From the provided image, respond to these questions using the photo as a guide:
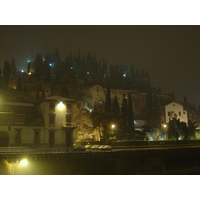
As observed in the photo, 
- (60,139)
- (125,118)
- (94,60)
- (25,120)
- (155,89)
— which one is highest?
(94,60)

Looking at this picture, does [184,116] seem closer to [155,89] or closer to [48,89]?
[155,89]

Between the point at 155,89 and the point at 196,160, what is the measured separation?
4164 cm

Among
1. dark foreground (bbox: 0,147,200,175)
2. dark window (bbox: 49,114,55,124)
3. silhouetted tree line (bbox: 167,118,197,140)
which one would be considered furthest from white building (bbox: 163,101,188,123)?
dark window (bbox: 49,114,55,124)

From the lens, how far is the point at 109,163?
22.6 meters

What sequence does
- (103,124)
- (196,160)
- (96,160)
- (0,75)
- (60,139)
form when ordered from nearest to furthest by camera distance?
(96,160)
(196,160)
(60,139)
(103,124)
(0,75)

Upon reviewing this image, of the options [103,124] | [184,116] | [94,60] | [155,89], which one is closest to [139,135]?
[103,124]

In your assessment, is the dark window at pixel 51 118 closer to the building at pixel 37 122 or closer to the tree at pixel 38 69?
the building at pixel 37 122

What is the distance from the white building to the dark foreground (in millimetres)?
24830

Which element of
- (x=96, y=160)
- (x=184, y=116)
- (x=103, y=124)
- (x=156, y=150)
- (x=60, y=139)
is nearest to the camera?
(x=96, y=160)

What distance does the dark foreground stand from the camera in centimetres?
2020

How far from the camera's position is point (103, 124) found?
34.4m

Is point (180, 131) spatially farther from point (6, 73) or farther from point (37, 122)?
point (6, 73)

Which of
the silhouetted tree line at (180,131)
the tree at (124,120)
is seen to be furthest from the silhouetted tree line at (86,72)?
the silhouetted tree line at (180,131)

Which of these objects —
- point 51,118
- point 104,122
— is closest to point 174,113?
point 104,122
